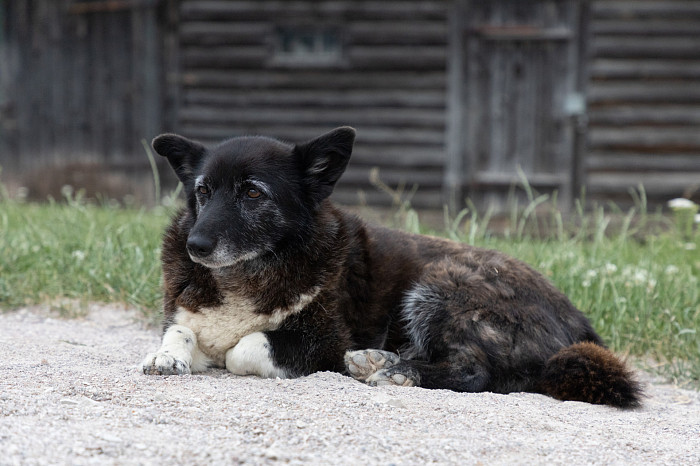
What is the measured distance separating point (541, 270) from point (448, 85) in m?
6.51

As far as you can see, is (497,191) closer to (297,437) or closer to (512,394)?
(512,394)

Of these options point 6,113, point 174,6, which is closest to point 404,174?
point 174,6

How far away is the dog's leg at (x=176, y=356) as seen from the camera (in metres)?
3.18

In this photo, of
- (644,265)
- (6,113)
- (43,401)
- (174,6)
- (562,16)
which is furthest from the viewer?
(6,113)

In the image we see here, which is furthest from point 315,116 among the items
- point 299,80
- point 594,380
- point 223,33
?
point 594,380

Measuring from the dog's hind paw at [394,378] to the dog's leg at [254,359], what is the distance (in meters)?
0.41

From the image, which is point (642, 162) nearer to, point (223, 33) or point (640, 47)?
point (640, 47)

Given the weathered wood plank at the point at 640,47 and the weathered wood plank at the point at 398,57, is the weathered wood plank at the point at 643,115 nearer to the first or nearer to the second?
the weathered wood plank at the point at 640,47

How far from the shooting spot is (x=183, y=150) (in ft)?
12.5

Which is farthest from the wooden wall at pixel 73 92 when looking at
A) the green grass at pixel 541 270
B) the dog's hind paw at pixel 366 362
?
the dog's hind paw at pixel 366 362

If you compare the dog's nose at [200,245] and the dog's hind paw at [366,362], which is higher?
the dog's nose at [200,245]

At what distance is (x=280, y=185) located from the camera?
357cm

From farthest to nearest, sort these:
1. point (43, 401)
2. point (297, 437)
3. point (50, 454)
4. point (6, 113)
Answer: point (6, 113) → point (43, 401) → point (297, 437) → point (50, 454)

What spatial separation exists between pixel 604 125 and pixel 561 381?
28.2 feet
